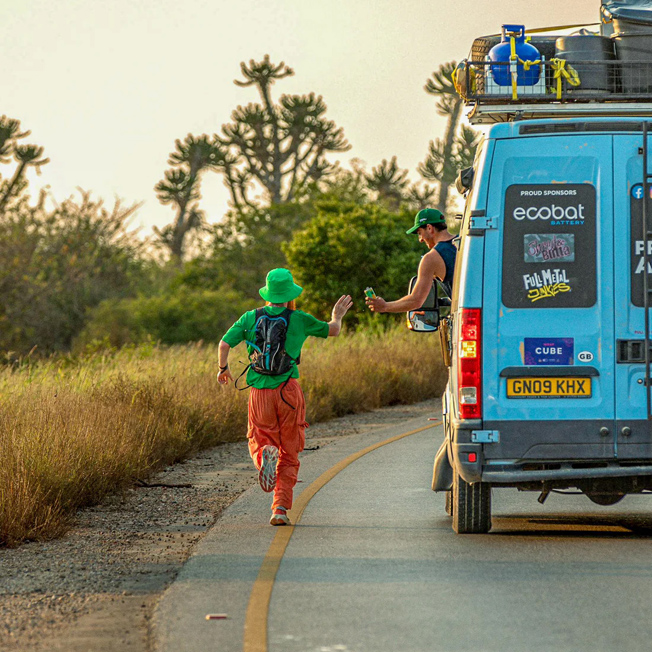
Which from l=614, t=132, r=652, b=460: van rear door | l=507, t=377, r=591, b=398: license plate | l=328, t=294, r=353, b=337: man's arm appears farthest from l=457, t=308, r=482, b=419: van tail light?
l=328, t=294, r=353, b=337: man's arm

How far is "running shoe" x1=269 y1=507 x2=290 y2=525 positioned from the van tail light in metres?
1.94

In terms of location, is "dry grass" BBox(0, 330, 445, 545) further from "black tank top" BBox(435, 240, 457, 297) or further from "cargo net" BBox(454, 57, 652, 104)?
"cargo net" BBox(454, 57, 652, 104)

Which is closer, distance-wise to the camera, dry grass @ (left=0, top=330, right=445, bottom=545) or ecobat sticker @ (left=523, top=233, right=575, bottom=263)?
ecobat sticker @ (left=523, top=233, right=575, bottom=263)

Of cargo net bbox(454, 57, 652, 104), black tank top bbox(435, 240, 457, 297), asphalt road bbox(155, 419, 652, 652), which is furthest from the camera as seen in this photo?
black tank top bbox(435, 240, 457, 297)

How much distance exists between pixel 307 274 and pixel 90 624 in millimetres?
29738

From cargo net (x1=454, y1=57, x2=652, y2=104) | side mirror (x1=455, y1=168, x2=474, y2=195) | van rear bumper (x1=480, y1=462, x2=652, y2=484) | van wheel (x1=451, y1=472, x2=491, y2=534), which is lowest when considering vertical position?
van wheel (x1=451, y1=472, x2=491, y2=534)

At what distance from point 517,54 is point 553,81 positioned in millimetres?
327

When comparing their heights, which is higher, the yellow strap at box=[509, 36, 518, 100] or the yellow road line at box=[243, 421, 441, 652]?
the yellow strap at box=[509, 36, 518, 100]

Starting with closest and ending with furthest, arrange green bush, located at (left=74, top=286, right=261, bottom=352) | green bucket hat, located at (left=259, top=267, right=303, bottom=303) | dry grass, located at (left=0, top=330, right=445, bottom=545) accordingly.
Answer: green bucket hat, located at (left=259, top=267, right=303, bottom=303), dry grass, located at (left=0, top=330, right=445, bottom=545), green bush, located at (left=74, top=286, right=261, bottom=352)

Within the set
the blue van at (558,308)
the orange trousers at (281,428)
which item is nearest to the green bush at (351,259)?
the orange trousers at (281,428)

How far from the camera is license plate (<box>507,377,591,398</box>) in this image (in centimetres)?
777

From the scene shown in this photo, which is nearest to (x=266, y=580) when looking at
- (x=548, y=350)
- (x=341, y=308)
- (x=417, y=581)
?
(x=417, y=581)

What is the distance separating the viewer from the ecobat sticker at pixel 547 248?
778 cm

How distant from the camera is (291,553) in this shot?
26.3ft
